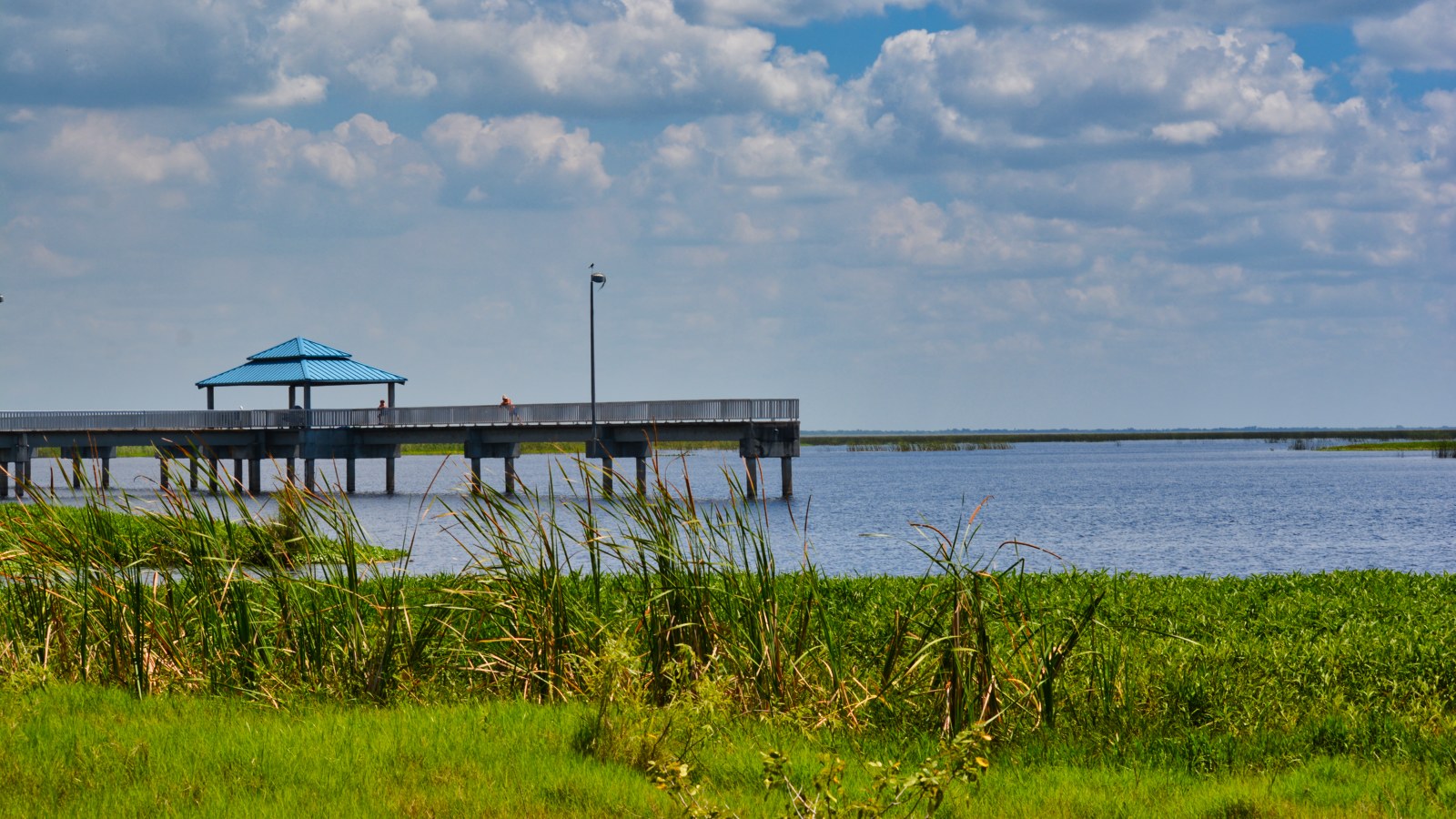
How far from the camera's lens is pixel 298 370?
1984 inches

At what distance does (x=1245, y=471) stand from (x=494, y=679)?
246 feet

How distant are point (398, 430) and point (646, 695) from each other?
1821 inches

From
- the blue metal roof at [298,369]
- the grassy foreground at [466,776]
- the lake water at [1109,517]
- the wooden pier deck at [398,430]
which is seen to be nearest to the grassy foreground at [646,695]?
the grassy foreground at [466,776]

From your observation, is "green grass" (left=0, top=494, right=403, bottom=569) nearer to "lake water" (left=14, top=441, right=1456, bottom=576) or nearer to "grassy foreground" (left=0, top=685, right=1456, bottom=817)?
"lake water" (left=14, top=441, right=1456, bottom=576)

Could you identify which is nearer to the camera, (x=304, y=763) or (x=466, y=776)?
(x=466, y=776)

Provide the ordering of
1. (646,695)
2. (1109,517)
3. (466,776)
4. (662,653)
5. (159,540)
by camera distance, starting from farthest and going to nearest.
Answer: (1109,517) < (159,540) < (662,653) < (646,695) < (466,776)

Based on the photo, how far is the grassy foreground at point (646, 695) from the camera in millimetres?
5945

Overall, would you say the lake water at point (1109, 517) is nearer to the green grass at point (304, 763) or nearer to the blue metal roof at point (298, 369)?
the green grass at point (304, 763)

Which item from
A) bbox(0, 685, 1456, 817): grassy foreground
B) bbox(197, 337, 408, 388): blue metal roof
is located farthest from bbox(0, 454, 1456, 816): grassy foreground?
bbox(197, 337, 408, 388): blue metal roof

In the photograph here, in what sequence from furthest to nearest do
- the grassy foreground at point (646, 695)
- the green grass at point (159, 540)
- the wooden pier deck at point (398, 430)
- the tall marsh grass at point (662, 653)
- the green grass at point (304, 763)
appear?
the wooden pier deck at point (398, 430) → the green grass at point (159, 540) → the tall marsh grass at point (662, 653) → the grassy foreground at point (646, 695) → the green grass at point (304, 763)

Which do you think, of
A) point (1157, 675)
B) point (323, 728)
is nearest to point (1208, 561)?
point (1157, 675)

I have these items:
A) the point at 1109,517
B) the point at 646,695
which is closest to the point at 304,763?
the point at 646,695

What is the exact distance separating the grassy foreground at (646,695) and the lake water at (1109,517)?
0.88 meters

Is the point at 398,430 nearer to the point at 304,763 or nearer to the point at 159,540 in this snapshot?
the point at 159,540
